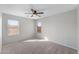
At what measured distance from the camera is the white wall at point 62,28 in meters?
3.79

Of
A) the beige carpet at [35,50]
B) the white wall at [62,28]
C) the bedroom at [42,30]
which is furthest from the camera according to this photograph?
the white wall at [62,28]

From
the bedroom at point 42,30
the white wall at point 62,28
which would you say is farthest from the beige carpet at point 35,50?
the white wall at point 62,28

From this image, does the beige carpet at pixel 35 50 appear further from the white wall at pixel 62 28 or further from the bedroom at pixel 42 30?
the white wall at pixel 62 28

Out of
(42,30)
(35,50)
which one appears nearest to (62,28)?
(42,30)

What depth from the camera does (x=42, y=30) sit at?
509 centimetres

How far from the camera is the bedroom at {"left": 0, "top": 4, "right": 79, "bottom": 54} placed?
3.36 m

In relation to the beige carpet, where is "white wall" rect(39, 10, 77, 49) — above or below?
above

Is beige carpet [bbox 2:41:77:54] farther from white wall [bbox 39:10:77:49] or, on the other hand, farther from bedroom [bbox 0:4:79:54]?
white wall [bbox 39:10:77:49]

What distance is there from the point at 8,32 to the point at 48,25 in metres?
2.92

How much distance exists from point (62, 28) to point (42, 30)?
1.30 meters

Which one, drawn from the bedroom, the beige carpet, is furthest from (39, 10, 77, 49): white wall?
the beige carpet
